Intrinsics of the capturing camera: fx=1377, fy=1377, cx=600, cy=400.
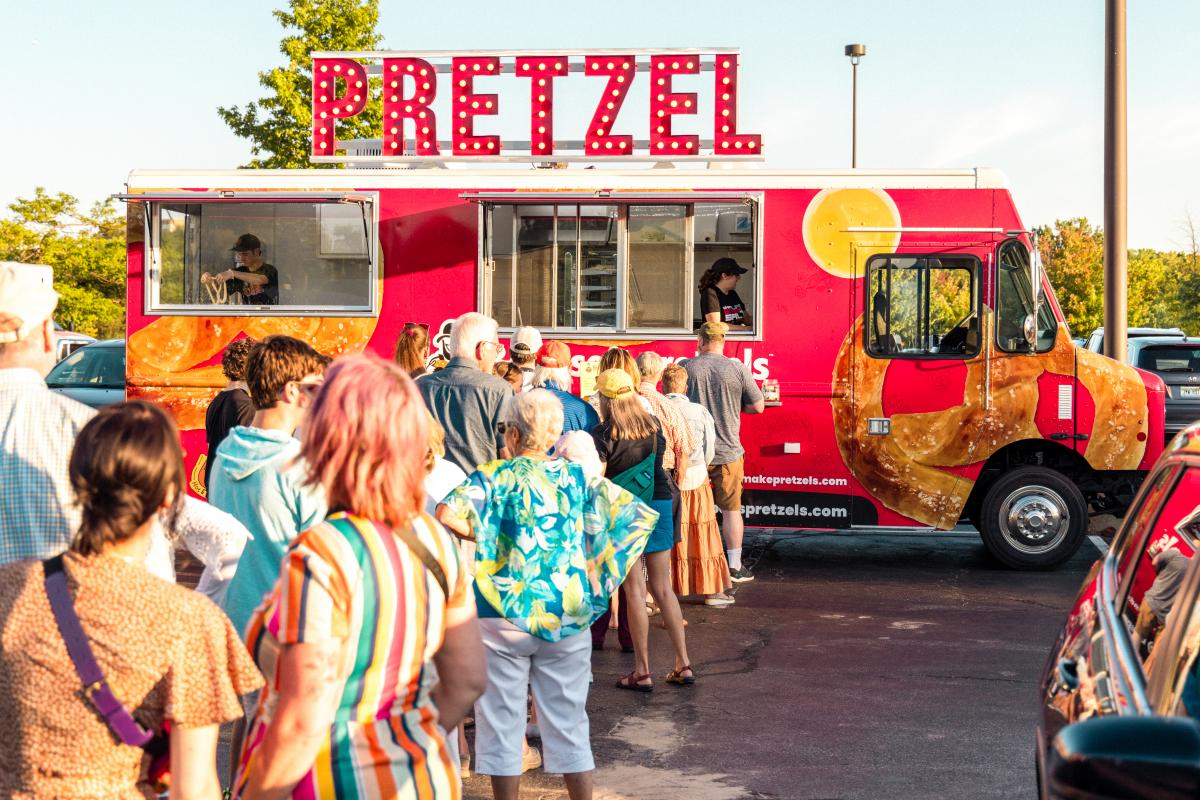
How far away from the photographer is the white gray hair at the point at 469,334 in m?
6.81

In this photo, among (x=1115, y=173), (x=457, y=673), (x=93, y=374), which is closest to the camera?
(x=457, y=673)

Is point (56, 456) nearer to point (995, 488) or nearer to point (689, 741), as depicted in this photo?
point (689, 741)

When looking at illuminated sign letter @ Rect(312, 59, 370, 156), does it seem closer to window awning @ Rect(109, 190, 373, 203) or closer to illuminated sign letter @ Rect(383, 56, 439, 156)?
illuminated sign letter @ Rect(383, 56, 439, 156)

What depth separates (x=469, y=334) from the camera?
6805 mm

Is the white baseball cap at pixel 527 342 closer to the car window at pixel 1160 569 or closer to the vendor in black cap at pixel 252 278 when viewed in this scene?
the vendor in black cap at pixel 252 278

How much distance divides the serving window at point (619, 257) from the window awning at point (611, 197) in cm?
8

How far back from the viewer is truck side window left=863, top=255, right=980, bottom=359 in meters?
10.9

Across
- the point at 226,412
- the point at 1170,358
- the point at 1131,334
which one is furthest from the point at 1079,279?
the point at 226,412

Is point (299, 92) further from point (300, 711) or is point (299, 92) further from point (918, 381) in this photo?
point (300, 711)

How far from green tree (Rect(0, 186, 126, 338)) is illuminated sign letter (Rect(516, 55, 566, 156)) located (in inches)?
1054

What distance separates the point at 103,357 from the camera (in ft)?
55.4

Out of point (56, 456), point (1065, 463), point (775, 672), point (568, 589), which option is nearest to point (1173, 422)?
point (1065, 463)

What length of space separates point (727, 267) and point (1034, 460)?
9.65ft

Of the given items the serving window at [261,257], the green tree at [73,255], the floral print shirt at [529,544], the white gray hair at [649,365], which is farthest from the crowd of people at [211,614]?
the green tree at [73,255]
